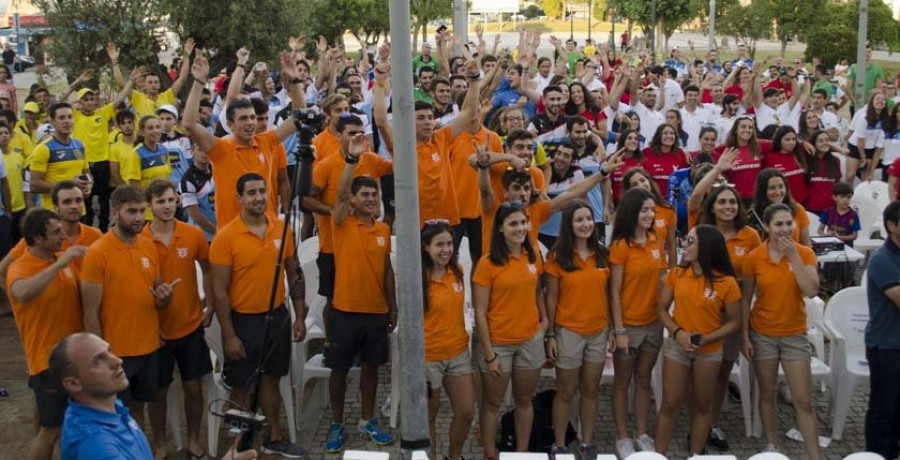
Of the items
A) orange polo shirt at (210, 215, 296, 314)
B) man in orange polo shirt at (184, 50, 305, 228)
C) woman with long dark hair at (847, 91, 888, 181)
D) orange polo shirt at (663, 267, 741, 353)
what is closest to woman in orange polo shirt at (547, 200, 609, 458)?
orange polo shirt at (663, 267, 741, 353)

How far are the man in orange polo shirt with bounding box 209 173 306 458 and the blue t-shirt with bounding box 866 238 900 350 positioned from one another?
3.73 m

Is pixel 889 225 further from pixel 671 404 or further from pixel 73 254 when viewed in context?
pixel 73 254

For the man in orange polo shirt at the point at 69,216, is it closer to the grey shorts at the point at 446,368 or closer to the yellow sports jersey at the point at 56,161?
the grey shorts at the point at 446,368

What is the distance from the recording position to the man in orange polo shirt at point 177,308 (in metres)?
6.23

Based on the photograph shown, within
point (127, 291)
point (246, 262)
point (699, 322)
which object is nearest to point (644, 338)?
point (699, 322)

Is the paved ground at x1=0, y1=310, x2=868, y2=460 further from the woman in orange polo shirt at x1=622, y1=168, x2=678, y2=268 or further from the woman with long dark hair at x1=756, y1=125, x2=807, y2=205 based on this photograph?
the woman with long dark hair at x1=756, y1=125, x2=807, y2=205

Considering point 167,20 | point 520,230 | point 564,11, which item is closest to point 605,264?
point 520,230

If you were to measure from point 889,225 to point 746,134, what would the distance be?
3.54 meters

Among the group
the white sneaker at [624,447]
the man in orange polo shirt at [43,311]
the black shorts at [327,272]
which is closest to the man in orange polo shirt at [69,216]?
the man in orange polo shirt at [43,311]

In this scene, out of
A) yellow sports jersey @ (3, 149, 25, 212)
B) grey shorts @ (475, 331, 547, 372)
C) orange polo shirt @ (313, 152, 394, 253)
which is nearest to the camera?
grey shorts @ (475, 331, 547, 372)

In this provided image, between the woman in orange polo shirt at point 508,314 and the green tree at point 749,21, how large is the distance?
34371 millimetres

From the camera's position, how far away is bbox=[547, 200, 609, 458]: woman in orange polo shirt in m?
6.22

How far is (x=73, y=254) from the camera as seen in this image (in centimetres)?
547

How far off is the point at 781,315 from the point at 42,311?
4574 millimetres
